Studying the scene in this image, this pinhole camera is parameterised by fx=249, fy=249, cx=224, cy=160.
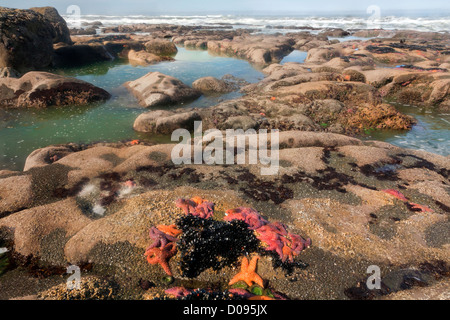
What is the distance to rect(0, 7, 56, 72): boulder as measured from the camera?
2917 cm

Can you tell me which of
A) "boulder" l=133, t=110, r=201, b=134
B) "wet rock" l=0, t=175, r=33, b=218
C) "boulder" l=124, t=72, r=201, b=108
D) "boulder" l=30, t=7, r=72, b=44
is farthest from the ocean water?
"wet rock" l=0, t=175, r=33, b=218

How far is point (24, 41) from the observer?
31047 mm

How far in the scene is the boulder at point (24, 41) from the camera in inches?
1148

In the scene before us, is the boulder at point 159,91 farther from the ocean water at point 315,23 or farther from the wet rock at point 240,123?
the ocean water at point 315,23

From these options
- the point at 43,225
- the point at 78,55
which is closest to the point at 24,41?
the point at 78,55

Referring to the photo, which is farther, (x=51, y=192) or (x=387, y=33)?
(x=387, y=33)

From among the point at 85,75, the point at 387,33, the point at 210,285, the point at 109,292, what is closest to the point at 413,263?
the point at 210,285

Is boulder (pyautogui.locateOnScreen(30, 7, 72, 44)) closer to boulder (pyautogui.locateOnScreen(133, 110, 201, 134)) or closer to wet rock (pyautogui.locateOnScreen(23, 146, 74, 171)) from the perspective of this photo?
boulder (pyautogui.locateOnScreen(133, 110, 201, 134))

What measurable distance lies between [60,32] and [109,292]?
54590mm

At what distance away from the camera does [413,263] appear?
7.43m

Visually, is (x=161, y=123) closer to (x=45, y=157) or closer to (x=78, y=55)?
(x=45, y=157)

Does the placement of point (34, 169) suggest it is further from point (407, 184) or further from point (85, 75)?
point (85, 75)

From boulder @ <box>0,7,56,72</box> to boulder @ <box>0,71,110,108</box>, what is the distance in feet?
27.1

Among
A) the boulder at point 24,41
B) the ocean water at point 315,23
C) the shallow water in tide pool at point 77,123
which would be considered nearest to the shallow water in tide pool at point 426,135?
the shallow water in tide pool at point 77,123
